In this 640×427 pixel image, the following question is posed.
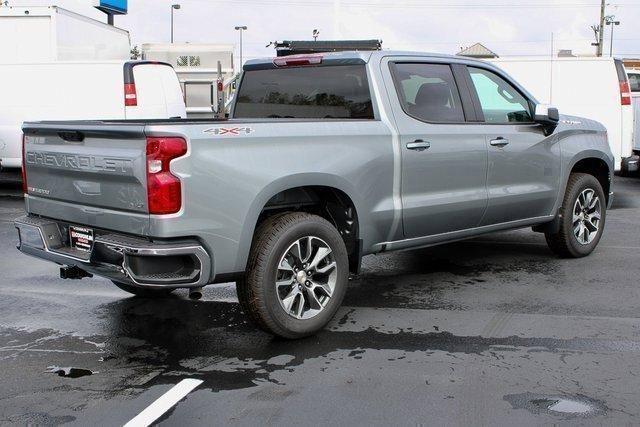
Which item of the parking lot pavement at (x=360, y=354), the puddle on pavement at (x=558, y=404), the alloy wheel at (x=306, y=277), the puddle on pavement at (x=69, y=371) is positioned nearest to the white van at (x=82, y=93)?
the parking lot pavement at (x=360, y=354)

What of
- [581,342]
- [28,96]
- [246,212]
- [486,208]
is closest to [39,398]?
[246,212]

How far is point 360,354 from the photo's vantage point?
4582 millimetres

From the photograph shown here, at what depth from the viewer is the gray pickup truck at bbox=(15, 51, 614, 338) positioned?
4254mm

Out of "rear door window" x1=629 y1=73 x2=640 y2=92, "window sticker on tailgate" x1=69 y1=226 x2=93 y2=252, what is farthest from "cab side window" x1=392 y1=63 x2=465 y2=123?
"rear door window" x1=629 y1=73 x2=640 y2=92

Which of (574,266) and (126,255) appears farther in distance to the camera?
(574,266)

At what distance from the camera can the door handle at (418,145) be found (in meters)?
5.48

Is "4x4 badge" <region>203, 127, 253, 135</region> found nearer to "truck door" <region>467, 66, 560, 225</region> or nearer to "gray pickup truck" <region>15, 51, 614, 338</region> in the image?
"gray pickup truck" <region>15, 51, 614, 338</region>

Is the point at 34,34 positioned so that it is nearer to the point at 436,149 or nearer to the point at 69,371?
the point at 436,149

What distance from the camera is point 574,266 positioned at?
7090mm

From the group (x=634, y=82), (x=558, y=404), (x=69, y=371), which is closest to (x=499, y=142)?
(x=558, y=404)

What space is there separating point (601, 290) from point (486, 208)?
1146 millimetres

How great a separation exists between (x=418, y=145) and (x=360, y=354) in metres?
1.70

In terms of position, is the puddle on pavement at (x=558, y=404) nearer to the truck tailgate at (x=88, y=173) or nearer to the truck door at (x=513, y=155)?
the truck tailgate at (x=88, y=173)

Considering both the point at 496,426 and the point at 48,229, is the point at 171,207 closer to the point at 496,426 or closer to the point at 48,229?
the point at 48,229
